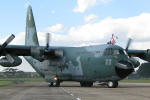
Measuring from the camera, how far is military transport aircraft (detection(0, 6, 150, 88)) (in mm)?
29203

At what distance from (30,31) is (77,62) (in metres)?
12.6

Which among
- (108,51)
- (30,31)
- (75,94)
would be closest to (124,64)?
(108,51)

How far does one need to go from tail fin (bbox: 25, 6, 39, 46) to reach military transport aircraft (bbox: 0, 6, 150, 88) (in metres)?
5.04

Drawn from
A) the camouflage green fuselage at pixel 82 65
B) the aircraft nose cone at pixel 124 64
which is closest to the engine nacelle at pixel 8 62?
the camouflage green fuselage at pixel 82 65

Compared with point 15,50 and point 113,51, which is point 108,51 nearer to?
point 113,51

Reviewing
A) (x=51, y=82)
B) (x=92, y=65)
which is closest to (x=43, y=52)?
(x=51, y=82)

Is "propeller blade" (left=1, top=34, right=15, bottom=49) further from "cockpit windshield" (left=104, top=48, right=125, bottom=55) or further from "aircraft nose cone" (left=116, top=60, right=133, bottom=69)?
"aircraft nose cone" (left=116, top=60, right=133, bottom=69)

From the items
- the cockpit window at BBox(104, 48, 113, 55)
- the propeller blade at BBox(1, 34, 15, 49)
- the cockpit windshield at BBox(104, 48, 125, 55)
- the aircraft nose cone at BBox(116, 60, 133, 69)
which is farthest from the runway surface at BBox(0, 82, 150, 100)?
the propeller blade at BBox(1, 34, 15, 49)

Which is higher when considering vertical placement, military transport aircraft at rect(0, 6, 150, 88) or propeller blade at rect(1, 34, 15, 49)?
propeller blade at rect(1, 34, 15, 49)

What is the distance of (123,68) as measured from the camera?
92.2 feet

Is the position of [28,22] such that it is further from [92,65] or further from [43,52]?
[92,65]

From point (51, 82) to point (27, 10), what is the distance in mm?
13975

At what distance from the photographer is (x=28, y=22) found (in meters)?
43.1

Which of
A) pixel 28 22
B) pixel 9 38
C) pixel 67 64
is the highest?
pixel 28 22
